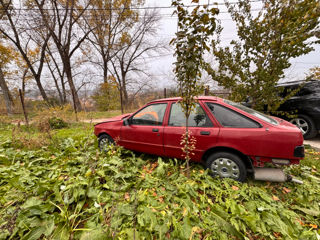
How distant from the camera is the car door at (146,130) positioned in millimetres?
2874

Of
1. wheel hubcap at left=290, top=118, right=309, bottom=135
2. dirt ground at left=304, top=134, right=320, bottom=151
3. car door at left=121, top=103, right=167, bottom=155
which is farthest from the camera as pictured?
wheel hubcap at left=290, top=118, right=309, bottom=135

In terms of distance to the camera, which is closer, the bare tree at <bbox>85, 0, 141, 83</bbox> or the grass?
the grass

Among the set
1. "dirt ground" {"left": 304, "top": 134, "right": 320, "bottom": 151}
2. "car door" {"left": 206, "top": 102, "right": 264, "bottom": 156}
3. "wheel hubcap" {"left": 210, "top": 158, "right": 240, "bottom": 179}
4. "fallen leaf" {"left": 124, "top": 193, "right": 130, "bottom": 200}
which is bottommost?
"fallen leaf" {"left": 124, "top": 193, "right": 130, "bottom": 200}

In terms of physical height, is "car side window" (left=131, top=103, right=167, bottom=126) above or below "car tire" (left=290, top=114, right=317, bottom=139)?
above

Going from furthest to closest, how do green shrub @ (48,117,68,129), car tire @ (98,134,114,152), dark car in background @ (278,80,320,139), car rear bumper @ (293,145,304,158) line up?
green shrub @ (48,117,68,129) < dark car in background @ (278,80,320,139) < car tire @ (98,134,114,152) < car rear bumper @ (293,145,304,158)

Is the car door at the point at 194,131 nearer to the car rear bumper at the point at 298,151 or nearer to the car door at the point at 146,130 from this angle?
the car door at the point at 146,130

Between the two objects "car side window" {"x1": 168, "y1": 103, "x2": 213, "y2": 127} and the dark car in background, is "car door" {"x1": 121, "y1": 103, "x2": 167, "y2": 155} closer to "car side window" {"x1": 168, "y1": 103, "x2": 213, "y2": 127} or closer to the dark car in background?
"car side window" {"x1": 168, "y1": 103, "x2": 213, "y2": 127}

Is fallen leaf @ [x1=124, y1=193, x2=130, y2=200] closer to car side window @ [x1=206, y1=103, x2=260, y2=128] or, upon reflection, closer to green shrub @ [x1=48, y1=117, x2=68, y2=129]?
car side window @ [x1=206, y1=103, x2=260, y2=128]

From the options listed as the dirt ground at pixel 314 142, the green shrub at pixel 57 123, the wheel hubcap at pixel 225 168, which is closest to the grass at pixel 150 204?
the wheel hubcap at pixel 225 168

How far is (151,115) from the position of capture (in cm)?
301

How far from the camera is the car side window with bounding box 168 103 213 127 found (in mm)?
2507

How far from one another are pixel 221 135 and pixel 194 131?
1.55 ft

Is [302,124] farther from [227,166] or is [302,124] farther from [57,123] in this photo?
[57,123]

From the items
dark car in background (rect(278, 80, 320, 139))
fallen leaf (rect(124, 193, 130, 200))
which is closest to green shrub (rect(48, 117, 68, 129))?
fallen leaf (rect(124, 193, 130, 200))
